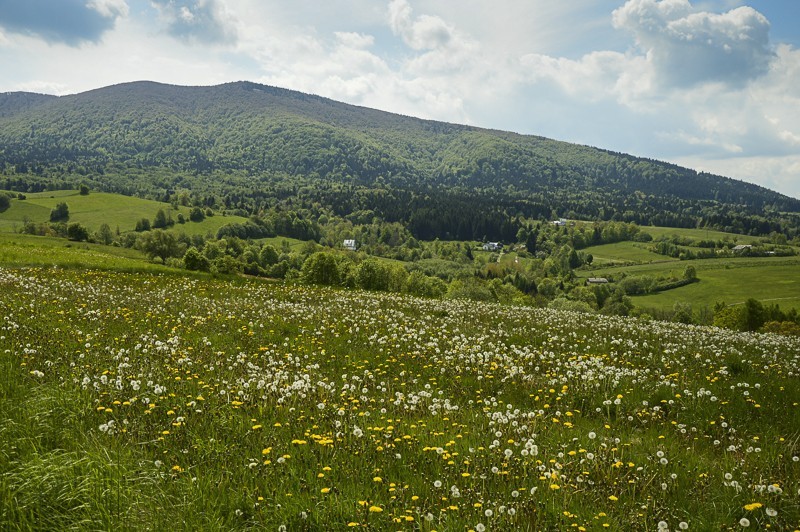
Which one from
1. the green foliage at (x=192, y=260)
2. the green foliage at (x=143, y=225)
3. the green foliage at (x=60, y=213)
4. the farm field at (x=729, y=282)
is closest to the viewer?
the green foliage at (x=192, y=260)

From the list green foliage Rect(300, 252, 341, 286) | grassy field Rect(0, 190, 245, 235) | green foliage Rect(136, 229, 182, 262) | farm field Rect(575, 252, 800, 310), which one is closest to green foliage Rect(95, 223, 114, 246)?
grassy field Rect(0, 190, 245, 235)

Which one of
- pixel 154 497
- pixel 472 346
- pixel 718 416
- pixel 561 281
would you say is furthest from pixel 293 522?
pixel 561 281

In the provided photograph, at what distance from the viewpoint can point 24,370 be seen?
30.2 ft

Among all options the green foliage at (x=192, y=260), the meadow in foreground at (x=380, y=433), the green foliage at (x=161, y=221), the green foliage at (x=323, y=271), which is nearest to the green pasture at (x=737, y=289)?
the green foliage at (x=323, y=271)

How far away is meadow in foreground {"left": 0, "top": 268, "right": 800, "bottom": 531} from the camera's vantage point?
5.11m

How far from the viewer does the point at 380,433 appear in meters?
7.27

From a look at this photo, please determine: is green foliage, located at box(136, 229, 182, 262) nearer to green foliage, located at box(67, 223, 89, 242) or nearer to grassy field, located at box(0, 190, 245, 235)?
green foliage, located at box(67, 223, 89, 242)

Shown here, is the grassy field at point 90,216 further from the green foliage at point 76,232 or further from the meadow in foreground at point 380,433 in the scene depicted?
the meadow in foreground at point 380,433

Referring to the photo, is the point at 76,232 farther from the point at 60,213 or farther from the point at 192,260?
the point at 60,213

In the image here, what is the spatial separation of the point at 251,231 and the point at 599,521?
205026 mm

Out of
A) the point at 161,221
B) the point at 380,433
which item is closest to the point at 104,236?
the point at 161,221

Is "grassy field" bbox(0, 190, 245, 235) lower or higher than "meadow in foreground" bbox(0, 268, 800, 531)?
lower

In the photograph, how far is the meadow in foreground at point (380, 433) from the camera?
201 inches

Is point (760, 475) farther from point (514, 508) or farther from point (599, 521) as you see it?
point (514, 508)
